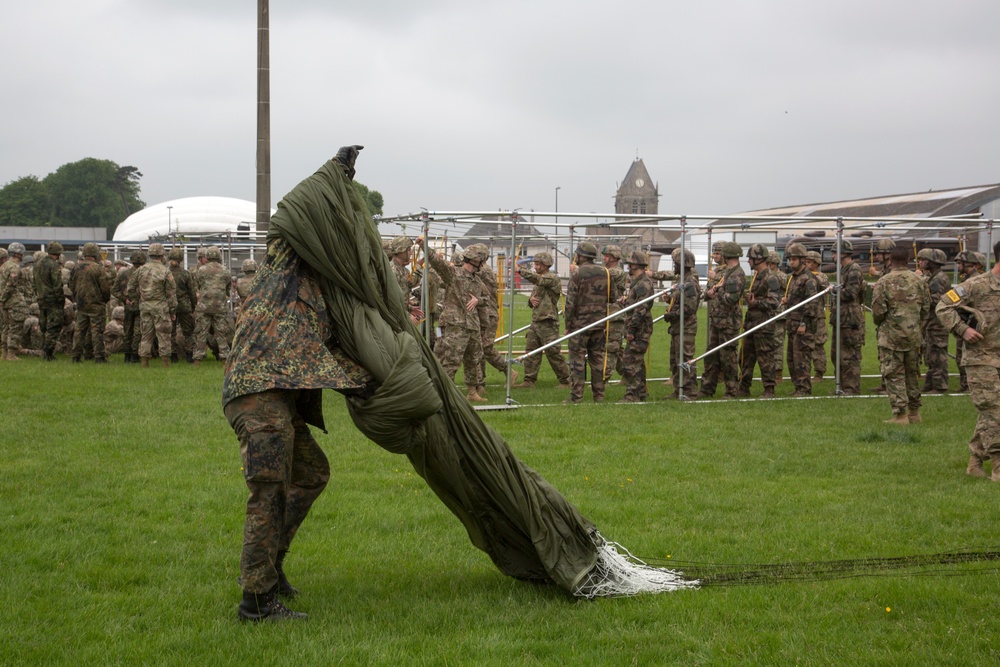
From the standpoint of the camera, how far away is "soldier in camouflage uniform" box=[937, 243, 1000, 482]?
778cm

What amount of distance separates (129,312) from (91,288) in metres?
0.85

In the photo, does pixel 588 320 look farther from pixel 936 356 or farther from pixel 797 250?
pixel 936 356

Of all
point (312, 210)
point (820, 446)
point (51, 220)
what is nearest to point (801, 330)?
point (820, 446)

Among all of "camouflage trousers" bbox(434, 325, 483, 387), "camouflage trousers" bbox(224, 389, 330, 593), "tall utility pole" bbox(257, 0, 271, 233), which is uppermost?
"tall utility pole" bbox(257, 0, 271, 233)

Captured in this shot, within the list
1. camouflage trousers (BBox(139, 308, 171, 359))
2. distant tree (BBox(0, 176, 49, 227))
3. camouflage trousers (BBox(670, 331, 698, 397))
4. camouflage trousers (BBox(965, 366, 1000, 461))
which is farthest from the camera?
distant tree (BBox(0, 176, 49, 227))

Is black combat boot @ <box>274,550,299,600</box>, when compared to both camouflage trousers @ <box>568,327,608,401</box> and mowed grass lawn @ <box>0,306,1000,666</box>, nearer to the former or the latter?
mowed grass lawn @ <box>0,306,1000,666</box>

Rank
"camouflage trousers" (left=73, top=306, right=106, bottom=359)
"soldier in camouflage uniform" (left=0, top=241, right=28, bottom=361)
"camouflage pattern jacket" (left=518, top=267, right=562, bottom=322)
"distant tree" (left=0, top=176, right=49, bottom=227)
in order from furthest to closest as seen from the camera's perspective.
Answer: "distant tree" (left=0, top=176, right=49, bottom=227)
"soldier in camouflage uniform" (left=0, top=241, right=28, bottom=361)
"camouflage trousers" (left=73, top=306, right=106, bottom=359)
"camouflage pattern jacket" (left=518, top=267, right=562, bottom=322)

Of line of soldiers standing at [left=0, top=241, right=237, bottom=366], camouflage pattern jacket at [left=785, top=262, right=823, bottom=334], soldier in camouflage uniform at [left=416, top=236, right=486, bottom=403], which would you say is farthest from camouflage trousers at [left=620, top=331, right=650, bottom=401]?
line of soldiers standing at [left=0, top=241, right=237, bottom=366]

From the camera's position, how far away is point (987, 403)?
7.80 metres

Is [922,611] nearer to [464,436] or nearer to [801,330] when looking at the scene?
[464,436]

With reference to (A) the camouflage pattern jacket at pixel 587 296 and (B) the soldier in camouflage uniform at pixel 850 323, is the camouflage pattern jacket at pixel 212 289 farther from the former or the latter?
(B) the soldier in camouflage uniform at pixel 850 323

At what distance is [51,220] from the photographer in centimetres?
10719

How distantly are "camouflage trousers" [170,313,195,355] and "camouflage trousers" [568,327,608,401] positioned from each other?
25.8 ft

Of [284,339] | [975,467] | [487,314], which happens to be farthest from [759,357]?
[284,339]
